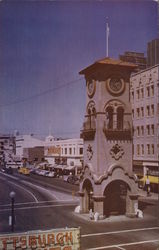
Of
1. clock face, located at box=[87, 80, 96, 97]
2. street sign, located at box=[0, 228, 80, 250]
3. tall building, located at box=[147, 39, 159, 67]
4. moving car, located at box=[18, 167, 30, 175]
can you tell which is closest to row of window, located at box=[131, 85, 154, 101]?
tall building, located at box=[147, 39, 159, 67]

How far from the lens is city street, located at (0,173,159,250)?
18.4 metres

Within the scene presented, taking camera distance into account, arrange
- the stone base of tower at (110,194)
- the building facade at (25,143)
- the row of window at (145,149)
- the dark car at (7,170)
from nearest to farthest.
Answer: the building facade at (25,143), the dark car at (7,170), the stone base of tower at (110,194), the row of window at (145,149)

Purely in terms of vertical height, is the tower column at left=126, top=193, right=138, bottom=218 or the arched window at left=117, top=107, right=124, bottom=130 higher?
the arched window at left=117, top=107, right=124, bottom=130

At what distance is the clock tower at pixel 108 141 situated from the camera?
21859mm

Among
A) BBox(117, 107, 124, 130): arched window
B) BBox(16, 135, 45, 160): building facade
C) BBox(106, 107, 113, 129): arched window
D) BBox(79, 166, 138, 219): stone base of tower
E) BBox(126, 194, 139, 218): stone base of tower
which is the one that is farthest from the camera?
BBox(117, 107, 124, 130): arched window

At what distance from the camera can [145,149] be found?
2420 centimetres

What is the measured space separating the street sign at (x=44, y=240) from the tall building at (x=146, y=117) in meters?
7.36

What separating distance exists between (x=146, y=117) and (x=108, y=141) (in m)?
2.98

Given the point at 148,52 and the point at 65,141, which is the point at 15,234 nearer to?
the point at 65,141

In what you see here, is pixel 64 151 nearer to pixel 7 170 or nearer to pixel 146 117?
pixel 7 170

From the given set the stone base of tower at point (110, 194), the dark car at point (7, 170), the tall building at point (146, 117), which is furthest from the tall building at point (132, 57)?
the dark car at point (7, 170)

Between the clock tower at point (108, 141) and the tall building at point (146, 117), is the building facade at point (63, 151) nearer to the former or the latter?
the clock tower at point (108, 141)

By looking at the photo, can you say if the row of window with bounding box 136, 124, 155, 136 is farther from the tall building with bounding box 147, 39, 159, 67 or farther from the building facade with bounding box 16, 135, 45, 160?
the building facade with bounding box 16, 135, 45, 160

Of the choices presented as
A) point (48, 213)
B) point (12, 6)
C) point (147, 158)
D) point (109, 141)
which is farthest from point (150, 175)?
point (12, 6)
